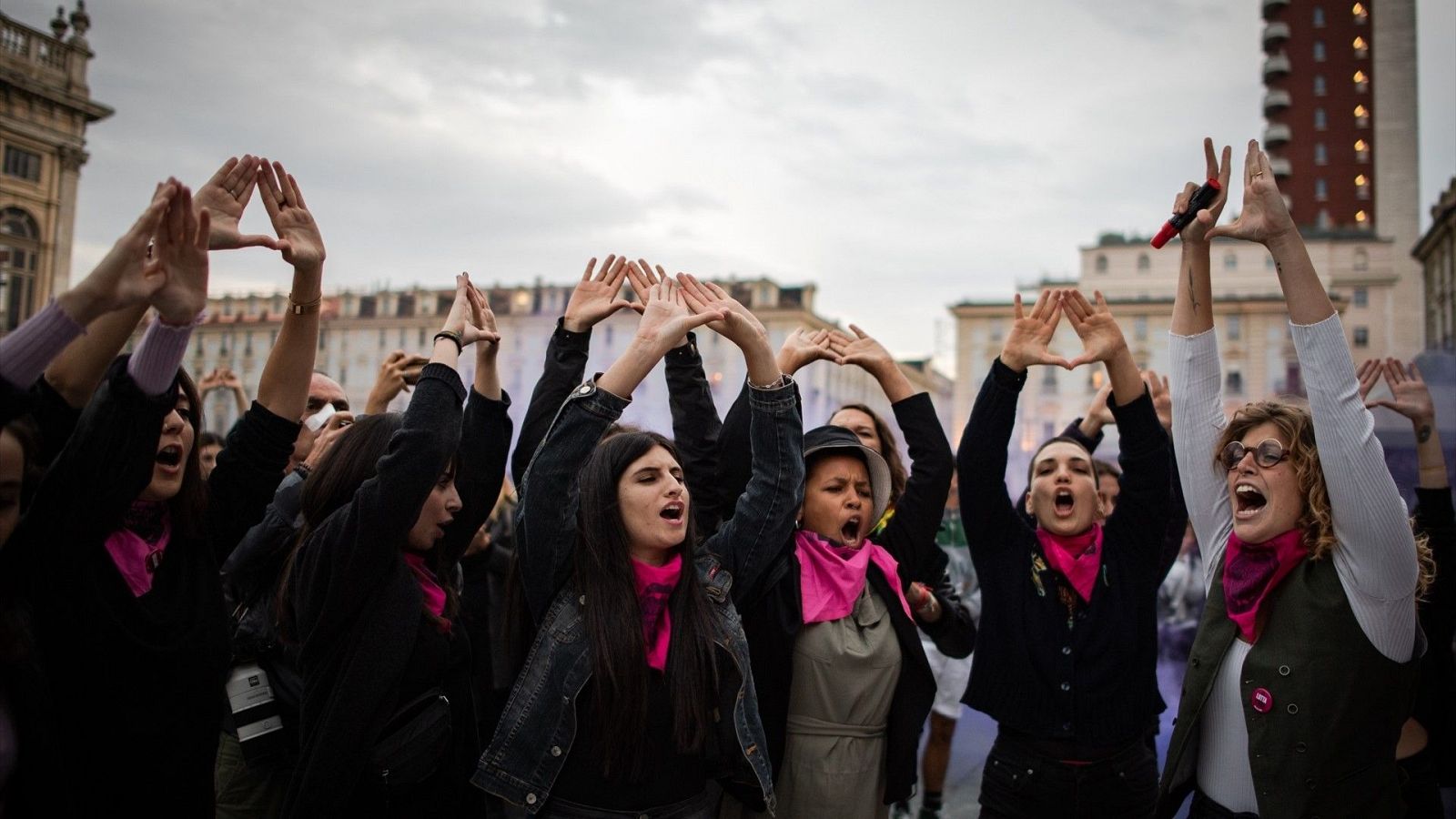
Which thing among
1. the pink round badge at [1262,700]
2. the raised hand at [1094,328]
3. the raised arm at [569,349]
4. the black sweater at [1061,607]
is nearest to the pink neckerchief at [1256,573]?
the pink round badge at [1262,700]

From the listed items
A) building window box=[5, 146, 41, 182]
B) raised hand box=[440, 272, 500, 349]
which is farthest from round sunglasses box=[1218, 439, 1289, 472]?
building window box=[5, 146, 41, 182]

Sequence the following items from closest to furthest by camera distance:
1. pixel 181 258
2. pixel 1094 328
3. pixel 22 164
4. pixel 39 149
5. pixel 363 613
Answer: pixel 181 258, pixel 363 613, pixel 1094 328, pixel 22 164, pixel 39 149

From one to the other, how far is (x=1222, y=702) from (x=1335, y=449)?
31.8 inches

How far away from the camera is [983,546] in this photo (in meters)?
3.73

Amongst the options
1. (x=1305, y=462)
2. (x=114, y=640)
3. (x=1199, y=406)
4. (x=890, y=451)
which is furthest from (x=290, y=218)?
(x=1305, y=462)

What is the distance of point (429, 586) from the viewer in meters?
3.17

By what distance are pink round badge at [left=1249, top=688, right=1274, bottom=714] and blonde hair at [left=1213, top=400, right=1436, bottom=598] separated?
1.28 ft

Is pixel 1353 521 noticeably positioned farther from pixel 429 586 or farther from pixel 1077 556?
pixel 429 586

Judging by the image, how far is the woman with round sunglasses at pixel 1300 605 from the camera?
2486mm

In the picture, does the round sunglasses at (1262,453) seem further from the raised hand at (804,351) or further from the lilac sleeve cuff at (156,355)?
the lilac sleeve cuff at (156,355)

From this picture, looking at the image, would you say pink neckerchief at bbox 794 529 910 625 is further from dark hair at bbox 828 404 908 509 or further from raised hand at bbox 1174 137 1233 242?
raised hand at bbox 1174 137 1233 242

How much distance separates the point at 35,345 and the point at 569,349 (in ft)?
6.40

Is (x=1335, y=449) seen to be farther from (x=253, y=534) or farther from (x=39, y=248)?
(x=39, y=248)

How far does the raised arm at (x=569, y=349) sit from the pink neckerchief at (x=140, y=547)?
1.15 m
